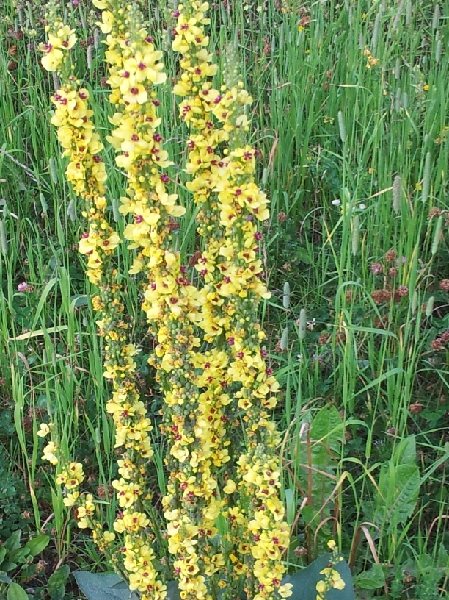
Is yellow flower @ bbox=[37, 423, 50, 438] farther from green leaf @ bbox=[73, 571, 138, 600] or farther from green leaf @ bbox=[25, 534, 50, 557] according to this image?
green leaf @ bbox=[25, 534, 50, 557]

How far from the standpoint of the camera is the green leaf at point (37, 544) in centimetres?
226

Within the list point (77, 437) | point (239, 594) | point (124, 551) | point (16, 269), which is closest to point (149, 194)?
point (124, 551)

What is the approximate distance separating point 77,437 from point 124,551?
77 cm

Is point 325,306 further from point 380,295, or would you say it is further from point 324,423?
point 324,423

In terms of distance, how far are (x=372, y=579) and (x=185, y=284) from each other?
112cm

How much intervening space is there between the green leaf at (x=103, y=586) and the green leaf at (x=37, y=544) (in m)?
0.29

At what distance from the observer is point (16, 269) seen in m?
3.29

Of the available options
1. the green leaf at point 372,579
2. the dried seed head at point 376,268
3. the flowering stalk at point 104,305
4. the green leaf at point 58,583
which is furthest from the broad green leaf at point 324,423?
the green leaf at point 58,583

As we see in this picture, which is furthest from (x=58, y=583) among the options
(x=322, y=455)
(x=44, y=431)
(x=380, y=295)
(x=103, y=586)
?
(x=380, y=295)

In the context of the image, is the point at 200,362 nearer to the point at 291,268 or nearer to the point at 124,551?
the point at 124,551

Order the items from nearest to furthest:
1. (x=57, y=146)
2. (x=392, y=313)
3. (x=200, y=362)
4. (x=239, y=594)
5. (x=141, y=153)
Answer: (x=141, y=153) → (x=200, y=362) → (x=239, y=594) → (x=392, y=313) → (x=57, y=146)

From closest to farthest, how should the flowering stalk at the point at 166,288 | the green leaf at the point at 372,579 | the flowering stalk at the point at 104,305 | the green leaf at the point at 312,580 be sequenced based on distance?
the flowering stalk at the point at 166,288 < the flowering stalk at the point at 104,305 < the green leaf at the point at 312,580 < the green leaf at the point at 372,579

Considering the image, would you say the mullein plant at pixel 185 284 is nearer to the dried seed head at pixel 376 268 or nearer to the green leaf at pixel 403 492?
the green leaf at pixel 403 492

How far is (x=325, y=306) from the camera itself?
9.82 feet
